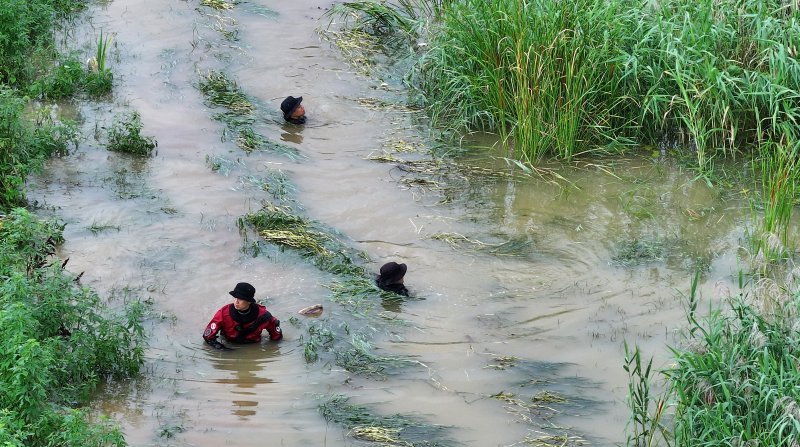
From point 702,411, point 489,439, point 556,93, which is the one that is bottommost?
point 489,439

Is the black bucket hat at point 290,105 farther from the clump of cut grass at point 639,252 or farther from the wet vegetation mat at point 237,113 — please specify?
the clump of cut grass at point 639,252

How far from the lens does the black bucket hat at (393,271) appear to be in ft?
25.7

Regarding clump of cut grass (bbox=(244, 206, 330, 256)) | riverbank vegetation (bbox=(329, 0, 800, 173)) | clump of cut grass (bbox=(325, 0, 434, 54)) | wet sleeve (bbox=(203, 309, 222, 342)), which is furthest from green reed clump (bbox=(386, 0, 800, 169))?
wet sleeve (bbox=(203, 309, 222, 342))

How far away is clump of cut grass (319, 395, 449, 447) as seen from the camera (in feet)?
20.4

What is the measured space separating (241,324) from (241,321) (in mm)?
23

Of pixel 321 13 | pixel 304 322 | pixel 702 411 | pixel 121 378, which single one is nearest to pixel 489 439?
pixel 702 411

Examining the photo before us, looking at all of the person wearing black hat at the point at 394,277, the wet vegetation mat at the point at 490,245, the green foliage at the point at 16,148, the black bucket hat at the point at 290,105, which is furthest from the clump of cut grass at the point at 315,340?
the black bucket hat at the point at 290,105

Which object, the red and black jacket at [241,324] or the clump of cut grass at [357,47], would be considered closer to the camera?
the red and black jacket at [241,324]

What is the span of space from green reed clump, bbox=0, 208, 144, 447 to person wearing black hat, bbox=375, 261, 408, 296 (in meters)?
1.88

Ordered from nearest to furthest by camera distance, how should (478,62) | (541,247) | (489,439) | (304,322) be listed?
(489,439) → (304,322) → (541,247) → (478,62)

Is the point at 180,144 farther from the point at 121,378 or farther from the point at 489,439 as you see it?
the point at 489,439

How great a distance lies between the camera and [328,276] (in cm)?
812

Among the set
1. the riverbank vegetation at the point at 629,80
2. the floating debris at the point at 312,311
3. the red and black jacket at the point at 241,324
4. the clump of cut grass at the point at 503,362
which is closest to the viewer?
the clump of cut grass at the point at 503,362

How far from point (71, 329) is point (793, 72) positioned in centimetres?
671
